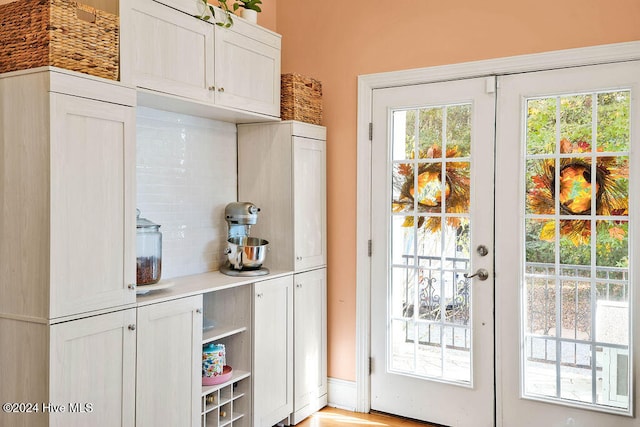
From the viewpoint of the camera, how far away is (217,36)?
2.84 m

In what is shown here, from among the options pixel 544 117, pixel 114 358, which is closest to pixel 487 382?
pixel 544 117

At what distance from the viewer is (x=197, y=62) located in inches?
107

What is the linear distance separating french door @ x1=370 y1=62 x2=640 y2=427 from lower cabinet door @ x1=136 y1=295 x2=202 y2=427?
131 centimetres

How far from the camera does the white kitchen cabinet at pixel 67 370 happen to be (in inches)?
78.5

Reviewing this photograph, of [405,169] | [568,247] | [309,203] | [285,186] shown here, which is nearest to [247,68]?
[285,186]

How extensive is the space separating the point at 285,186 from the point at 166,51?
109 cm

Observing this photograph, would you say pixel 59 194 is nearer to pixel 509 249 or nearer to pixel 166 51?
pixel 166 51

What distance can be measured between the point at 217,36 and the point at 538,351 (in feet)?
7.82

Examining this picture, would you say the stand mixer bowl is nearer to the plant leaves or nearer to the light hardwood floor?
the light hardwood floor

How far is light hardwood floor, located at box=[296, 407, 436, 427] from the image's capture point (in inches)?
133

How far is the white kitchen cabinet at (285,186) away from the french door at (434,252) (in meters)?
0.40

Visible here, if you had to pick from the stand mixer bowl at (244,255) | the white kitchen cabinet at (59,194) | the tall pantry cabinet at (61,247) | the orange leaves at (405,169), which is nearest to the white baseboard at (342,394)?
the stand mixer bowl at (244,255)

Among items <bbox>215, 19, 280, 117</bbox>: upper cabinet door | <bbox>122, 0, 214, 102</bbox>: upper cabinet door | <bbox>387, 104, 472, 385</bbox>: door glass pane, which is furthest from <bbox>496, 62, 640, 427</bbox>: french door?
<bbox>122, 0, 214, 102</bbox>: upper cabinet door

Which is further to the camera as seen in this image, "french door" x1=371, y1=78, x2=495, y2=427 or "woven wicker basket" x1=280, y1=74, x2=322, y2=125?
"woven wicker basket" x1=280, y1=74, x2=322, y2=125
